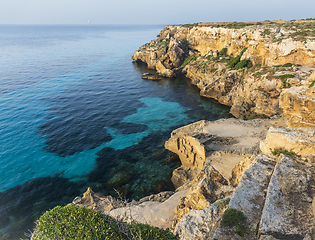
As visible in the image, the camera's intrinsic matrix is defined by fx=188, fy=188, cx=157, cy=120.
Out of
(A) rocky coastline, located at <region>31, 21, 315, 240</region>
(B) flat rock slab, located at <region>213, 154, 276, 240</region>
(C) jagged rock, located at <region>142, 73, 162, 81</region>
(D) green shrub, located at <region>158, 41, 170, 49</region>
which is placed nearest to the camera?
(B) flat rock slab, located at <region>213, 154, 276, 240</region>

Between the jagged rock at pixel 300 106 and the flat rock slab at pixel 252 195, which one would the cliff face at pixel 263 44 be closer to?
the jagged rock at pixel 300 106

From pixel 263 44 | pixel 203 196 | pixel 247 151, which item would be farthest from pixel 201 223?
pixel 263 44

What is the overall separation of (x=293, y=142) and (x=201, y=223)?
8.67 m

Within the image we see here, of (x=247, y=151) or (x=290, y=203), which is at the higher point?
(x=290, y=203)

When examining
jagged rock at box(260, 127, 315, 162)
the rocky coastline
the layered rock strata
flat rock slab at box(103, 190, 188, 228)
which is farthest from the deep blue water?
jagged rock at box(260, 127, 315, 162)

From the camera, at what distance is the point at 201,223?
10.8 m

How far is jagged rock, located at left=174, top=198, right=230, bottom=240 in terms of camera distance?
1032cm

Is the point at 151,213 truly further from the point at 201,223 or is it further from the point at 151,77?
the point at 151,77

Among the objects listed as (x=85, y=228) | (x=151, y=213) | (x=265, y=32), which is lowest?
(x=151, y=213)

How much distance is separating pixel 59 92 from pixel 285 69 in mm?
60545

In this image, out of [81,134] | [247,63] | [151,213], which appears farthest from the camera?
[247,63]

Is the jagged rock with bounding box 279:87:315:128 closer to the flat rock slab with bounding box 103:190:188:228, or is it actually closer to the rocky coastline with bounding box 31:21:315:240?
the rocky coastline with bounding box 31:21:315:240

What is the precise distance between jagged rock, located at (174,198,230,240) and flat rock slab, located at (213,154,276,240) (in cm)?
107

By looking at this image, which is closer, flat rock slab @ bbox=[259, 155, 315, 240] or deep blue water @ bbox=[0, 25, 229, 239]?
flat rock slab @ bbox=[259, 155, 315, 240]
